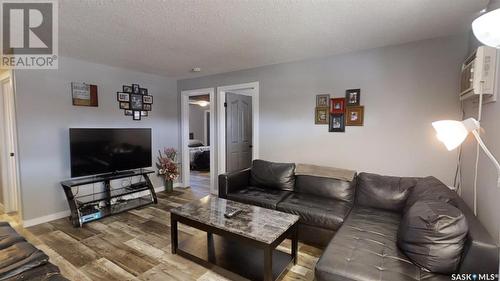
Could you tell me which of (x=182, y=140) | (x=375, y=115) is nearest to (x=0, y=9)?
(x=182, y=140)

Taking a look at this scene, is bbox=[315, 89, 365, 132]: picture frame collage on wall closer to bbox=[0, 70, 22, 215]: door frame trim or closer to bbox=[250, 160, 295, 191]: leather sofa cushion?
bbox=[250, 160, 295, 191]: leather sofa cushion

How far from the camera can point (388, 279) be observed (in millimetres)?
1439

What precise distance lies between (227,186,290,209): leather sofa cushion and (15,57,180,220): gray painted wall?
252cm

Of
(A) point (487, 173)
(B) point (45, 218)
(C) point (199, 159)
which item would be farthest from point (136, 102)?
(A) point (487, 173)

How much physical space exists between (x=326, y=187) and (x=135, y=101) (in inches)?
140

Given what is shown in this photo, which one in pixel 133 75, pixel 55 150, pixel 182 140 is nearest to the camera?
pixel 55 150

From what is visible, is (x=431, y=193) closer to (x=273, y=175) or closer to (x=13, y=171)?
(x=273, y=175)

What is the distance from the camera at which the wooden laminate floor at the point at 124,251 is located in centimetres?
212

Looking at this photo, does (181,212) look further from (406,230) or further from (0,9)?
(0,9)

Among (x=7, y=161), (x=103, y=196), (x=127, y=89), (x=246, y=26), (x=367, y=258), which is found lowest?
(x=103, y=196)

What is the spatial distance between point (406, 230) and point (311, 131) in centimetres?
195

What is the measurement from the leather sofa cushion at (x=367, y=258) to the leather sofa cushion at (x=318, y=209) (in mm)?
228

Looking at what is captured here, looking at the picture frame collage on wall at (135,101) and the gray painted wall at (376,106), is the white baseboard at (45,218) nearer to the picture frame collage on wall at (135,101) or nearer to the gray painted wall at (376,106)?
the picture frame collage on wall at (135,101)

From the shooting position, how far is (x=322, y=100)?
3340 mm
